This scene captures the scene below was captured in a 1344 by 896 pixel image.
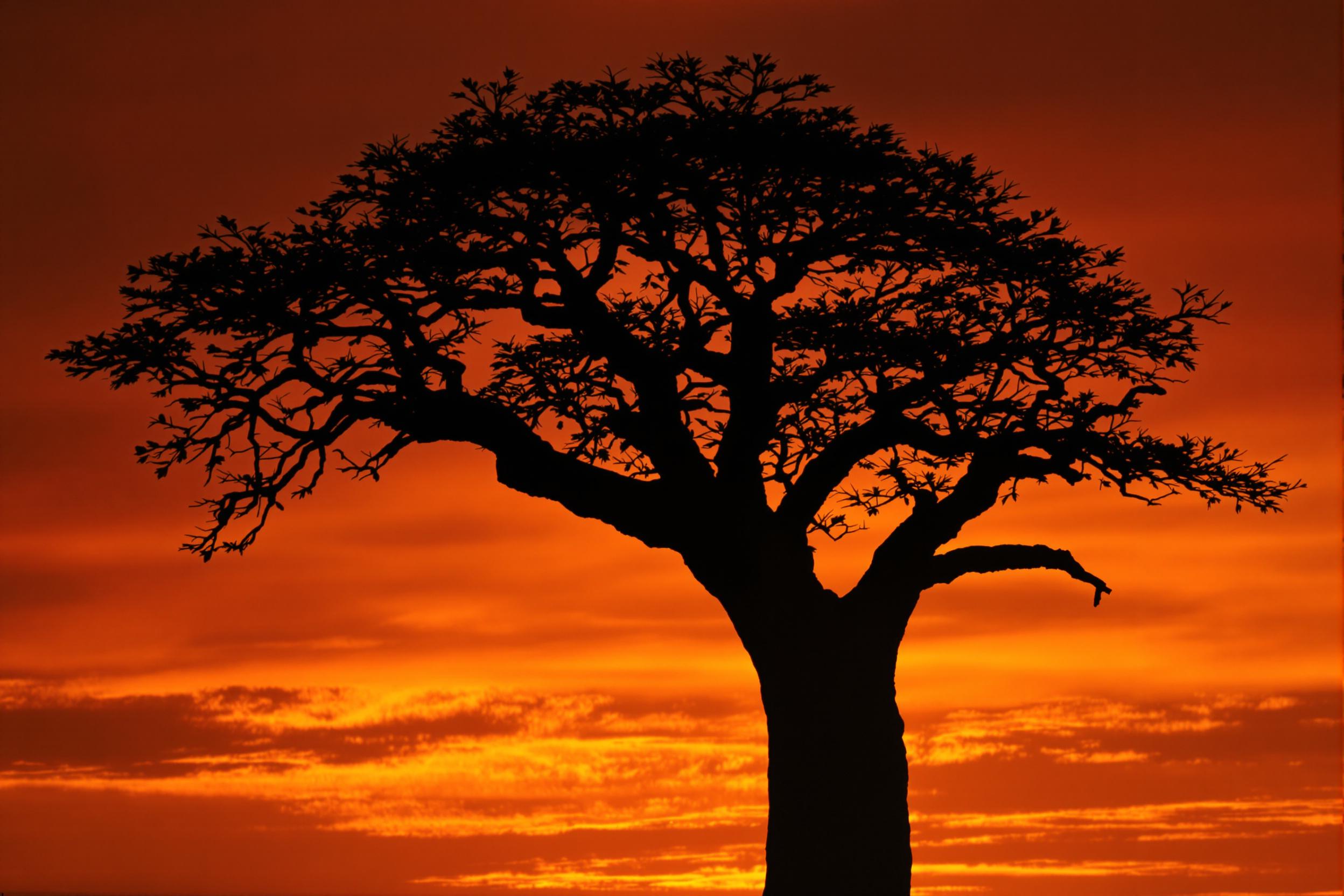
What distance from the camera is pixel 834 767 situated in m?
19.7

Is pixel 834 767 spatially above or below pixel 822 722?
below

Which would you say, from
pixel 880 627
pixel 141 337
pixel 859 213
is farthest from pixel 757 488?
pixel 141 337

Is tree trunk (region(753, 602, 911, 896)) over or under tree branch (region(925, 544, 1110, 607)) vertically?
under

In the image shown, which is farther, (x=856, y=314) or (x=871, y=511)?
(x=871, y=511)

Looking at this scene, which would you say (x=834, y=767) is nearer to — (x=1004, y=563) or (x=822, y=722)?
(x=822, y=722)

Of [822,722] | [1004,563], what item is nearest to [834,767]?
[822,722]

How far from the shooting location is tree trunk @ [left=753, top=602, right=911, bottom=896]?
19.6m

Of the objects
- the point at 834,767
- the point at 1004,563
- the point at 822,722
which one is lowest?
the point at 834,767

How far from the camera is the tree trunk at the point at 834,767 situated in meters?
19.6

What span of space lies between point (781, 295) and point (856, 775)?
576 centimetres

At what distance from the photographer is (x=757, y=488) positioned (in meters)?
20.4

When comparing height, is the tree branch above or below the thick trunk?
above

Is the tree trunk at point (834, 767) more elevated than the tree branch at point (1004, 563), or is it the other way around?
the tree branch at point (1004, 563)

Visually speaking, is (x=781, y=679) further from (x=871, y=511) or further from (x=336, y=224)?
(x=336, y=224)
